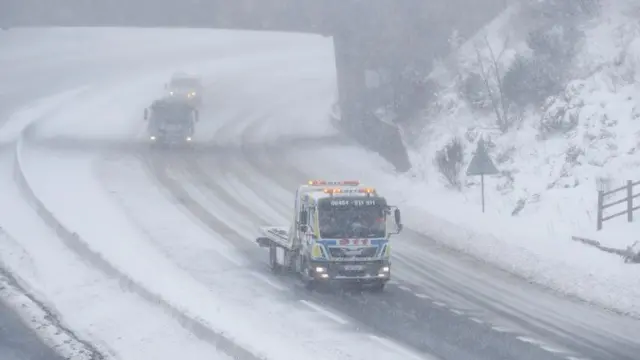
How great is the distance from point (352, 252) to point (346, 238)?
1.11 feet

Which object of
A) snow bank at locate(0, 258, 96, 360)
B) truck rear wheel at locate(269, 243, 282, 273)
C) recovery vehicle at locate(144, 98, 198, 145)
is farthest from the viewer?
recovery vehicle at locate(144, 98, 198, 145)

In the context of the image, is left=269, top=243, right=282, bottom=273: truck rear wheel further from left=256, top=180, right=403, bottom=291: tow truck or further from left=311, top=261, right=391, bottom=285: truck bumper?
left=311, top=261, right=391, bottom=285: truck bumper

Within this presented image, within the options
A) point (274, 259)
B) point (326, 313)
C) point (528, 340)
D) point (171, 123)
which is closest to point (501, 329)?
point (528, 340)

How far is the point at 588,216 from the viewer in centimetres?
2792

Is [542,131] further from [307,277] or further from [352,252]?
[307,277]

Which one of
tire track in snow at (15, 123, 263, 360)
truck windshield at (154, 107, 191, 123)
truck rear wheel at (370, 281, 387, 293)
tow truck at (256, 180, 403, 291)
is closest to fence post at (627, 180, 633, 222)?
tow truck at (256, 180, 403, 291)

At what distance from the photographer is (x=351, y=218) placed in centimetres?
2178

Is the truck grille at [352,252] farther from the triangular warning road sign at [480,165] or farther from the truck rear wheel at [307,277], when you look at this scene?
the triangular warning road sign at [480,165]

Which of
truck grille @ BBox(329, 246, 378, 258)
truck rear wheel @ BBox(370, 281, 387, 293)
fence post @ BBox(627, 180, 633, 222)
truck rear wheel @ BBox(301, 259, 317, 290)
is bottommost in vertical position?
truck rear wheel @ BBox(370, 281, 387, 293)

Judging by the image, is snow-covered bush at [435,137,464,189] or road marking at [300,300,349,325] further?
snow-covered bush at [435,137,464,189]

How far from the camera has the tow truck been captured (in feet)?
70.7

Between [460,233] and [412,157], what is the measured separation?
1127 cm

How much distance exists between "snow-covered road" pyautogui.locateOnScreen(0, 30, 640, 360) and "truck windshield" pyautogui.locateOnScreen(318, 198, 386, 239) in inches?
58.6

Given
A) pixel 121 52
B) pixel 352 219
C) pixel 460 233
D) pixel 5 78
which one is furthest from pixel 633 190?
pixel 121 52
